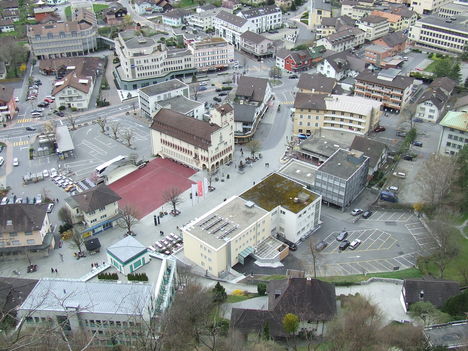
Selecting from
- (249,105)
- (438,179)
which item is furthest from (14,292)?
(438,179)

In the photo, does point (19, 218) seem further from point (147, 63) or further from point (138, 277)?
point (147, 63)

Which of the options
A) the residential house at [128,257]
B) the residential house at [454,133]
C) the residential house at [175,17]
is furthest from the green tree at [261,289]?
the residential house at [175,17]

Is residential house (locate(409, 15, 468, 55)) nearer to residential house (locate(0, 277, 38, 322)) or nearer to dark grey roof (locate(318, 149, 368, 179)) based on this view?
dark grey roof (locate(318, 149, 368, 179))

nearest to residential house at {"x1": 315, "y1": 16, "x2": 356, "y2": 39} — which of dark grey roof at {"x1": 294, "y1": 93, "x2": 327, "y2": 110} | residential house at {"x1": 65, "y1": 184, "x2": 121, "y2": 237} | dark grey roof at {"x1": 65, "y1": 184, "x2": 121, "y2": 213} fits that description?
dark grey roof at {"x1": 294, "y1": 93, "x2": 327, "y2": 110}

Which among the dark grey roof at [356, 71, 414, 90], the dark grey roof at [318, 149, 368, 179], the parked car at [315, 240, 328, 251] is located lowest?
the parked car at [315, 240, 328, 251]

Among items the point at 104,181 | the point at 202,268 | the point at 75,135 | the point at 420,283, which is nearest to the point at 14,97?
the point at 75,135

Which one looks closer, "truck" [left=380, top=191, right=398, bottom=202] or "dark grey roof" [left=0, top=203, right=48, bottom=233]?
"dark grey roof" [left=0, top=203, right=48, bottom=233]

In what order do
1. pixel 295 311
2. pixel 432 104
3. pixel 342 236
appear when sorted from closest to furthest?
1. pixel 295 311
2. pixel 342 236
3. pixel 432 104
